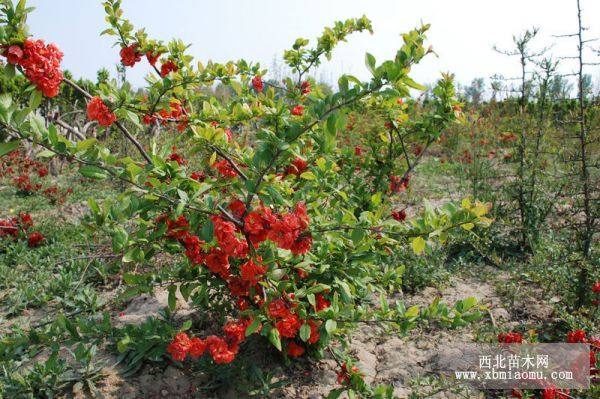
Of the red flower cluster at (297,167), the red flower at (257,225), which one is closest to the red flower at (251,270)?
the red flower at (257,225)

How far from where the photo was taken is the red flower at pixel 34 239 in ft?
14.2

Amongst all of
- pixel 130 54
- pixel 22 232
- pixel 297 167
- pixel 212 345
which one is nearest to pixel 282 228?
pixel 212 345

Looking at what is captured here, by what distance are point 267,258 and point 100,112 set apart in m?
0.88

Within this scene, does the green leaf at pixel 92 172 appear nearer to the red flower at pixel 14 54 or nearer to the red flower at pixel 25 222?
the red flower at pixel 14 54

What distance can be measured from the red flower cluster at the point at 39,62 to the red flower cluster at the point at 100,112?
0.44 ft

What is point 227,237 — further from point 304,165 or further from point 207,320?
point 207,320

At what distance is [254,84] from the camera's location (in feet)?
10.5

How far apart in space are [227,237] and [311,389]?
3.89ft

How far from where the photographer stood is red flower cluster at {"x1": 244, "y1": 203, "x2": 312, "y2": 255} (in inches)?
65.6

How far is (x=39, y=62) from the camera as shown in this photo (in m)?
1.58

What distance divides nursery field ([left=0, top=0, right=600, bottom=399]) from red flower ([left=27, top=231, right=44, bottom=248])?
7.5 inches

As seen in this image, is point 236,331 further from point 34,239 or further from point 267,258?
point 34,239

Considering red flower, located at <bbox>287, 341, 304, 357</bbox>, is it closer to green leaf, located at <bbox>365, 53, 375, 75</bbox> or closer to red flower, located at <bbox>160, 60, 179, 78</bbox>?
green leaf, located at <bbox>365, 53, 375, 75</bbox>

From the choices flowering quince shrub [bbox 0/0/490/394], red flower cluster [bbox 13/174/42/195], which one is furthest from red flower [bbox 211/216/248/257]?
red flower cluster [bbox 13/174/42/195]
